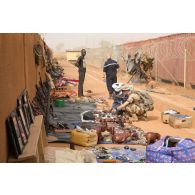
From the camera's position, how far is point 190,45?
1616cm

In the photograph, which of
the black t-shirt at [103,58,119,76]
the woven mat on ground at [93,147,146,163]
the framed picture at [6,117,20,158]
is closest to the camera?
the framed picture at [6,117,20,158]

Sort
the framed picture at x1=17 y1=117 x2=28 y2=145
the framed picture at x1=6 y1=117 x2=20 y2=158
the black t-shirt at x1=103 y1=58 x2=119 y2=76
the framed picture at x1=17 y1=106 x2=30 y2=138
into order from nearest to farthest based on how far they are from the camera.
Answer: the framed picture at x1=6 y1=117 x2=20 y2=158 → the framed picture at x1=17 y1=117 x2=28 y2=145 → the framed picture at x1=17 y1=106 x2=30 y2=138 → the black t-shirt at x1=103 y1=58 x2=119 y2=76

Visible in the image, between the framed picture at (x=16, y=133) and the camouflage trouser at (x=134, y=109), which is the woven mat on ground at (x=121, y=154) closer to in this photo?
the framed picture at (x=16, y=133)

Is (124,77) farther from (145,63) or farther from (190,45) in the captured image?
(190,45)

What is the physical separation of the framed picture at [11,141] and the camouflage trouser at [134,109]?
4.85 meters

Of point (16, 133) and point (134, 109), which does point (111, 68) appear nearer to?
point (134, 109)

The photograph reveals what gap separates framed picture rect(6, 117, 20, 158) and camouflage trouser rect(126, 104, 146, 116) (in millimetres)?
4850

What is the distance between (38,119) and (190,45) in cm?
1126

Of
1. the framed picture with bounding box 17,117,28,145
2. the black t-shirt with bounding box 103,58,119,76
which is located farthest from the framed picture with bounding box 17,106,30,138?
the black t-shirt with bounding box 103,58,119,76

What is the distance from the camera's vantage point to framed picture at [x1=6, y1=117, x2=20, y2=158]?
14.0 ft

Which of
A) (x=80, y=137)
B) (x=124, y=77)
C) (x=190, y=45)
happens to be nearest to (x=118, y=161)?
(x=80, y=137)

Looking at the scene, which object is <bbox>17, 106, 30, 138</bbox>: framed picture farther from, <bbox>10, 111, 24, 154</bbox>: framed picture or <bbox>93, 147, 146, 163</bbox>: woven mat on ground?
<bbox>93, 147, 146, 163</bbox>: woven mat on ground

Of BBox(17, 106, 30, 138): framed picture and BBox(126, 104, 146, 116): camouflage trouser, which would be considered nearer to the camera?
BBox(17, 106, 30, 138): framed picture

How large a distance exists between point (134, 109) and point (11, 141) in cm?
496
